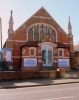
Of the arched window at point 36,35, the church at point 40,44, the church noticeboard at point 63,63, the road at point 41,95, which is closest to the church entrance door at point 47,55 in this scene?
the church at point 40,44

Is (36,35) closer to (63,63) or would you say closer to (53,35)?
(53,35)

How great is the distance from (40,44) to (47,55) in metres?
2.24

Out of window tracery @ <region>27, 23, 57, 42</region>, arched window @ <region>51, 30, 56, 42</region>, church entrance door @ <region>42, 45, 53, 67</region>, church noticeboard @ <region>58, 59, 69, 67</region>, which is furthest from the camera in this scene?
arched window @ <region>51, 30, 56, 42</region>

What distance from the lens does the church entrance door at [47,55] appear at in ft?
101

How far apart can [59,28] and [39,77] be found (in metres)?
17.0

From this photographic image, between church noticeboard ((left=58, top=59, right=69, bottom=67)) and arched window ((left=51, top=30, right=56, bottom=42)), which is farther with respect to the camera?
arched window ((left=51, top=30, right=56, bottom=42))

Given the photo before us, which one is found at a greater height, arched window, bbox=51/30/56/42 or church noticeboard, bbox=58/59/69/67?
arched window, bbox=51/30/56/42

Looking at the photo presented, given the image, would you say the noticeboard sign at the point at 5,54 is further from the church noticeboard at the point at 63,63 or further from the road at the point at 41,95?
the road at the point at 41,95

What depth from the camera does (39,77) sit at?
20.3 metres

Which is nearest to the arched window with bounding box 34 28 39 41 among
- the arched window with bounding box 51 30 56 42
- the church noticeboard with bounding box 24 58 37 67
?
the arched window with bounding box 51 30 56 42

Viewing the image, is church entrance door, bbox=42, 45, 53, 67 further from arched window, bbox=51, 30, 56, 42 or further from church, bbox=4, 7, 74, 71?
arched window, bbox=51, 30, 56, 42

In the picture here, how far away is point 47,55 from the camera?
30.9 m

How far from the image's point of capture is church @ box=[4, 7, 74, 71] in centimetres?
3019

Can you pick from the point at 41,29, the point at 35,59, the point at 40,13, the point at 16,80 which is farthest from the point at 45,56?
the point at 16,80
